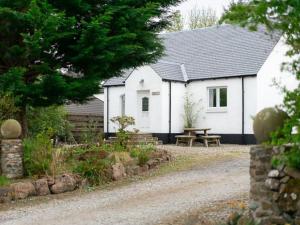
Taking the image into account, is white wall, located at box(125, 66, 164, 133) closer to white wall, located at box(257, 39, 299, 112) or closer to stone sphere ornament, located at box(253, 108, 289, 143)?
white wall, located at box(257, 39, 299, 112)

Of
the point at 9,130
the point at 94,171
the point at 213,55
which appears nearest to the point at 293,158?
the point at 94,171

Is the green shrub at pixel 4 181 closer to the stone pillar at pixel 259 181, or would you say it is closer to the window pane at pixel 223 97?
the stone pillar at pixel 259 181

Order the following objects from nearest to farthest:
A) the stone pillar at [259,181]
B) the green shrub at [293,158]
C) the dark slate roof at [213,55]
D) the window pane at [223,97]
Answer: the green shrub at [293,158]
the stone pillar at [259,181]
the dark slate roof at [213,55]
the window pane at [223,97]

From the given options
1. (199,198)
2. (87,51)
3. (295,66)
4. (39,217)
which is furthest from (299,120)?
(87,51)

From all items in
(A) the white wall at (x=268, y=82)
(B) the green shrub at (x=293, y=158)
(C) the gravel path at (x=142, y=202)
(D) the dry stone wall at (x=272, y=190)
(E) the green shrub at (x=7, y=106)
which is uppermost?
(A) the white wall at (x=268, y=82)

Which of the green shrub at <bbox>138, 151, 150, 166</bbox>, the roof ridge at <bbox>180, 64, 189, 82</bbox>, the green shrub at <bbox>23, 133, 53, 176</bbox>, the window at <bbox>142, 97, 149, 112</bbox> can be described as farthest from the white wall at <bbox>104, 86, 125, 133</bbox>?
the green shrub at <bbox>23, 133, 53, 176</bbox>

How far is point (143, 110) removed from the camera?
25625mm

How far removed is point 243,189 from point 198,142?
1235cm

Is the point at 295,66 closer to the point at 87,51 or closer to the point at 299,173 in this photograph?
the point at 299,173

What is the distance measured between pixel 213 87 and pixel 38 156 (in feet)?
43.3

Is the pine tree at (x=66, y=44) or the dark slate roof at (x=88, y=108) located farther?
the dark slate roof at (x=88, y=108)

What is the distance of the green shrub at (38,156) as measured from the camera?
41.4ft

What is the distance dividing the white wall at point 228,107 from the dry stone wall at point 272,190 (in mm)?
15384

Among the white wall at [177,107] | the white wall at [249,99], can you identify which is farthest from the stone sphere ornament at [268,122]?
the white wall at [177,107]
